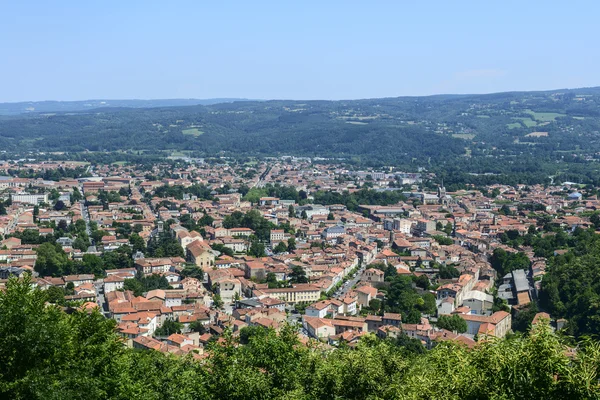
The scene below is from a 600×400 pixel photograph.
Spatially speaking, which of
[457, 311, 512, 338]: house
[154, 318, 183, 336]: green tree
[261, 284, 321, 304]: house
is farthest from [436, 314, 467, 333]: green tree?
[154, 318, 183, 336]: green tree

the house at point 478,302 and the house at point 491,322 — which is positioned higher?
the house at point 491,322

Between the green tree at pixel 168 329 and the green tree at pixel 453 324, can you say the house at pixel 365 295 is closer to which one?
the green tree at pixel 453 324

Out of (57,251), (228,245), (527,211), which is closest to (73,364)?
(57,251)

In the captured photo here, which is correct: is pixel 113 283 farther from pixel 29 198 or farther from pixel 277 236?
pixel 29 198

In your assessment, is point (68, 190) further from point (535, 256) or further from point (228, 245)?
point (535, 256)

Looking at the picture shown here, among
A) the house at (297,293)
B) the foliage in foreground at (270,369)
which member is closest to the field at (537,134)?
the house at (297,293)
